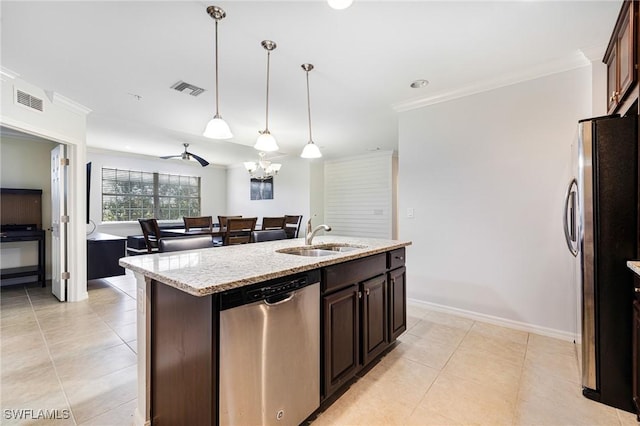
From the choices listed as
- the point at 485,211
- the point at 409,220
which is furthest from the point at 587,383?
the point at 409,220

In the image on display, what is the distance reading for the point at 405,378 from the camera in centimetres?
194

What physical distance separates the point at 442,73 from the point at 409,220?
5.37ft

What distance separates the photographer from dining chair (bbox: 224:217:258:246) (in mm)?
4039

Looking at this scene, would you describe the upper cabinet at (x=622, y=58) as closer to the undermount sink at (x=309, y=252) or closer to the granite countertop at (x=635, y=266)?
the granite countertop at (x=635, y=266)

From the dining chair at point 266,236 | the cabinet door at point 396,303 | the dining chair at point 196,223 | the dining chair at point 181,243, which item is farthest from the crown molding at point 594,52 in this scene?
the dining chair at point 196,223

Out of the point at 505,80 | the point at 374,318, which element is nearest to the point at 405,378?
the point at 374,318

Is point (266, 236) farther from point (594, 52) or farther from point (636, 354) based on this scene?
point (594, 52)

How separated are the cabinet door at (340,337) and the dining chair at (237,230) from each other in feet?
8.75

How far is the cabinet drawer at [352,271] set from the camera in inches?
64.2

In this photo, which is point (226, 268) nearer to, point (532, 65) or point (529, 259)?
point (529, 259)

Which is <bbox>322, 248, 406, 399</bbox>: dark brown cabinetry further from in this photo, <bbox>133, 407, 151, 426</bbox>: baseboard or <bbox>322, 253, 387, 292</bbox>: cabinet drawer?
<bbox>133, 407, 151, 426</bbox>: baseboard

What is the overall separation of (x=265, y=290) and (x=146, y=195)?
24.5ft

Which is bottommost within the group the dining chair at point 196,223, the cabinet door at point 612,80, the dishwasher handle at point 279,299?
the dishwasher handle at point 279,299

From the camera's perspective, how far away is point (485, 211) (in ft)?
9.55
